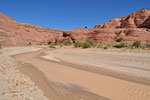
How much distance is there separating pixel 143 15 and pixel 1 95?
5970cm

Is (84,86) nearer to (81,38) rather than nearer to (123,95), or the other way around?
(123,95)

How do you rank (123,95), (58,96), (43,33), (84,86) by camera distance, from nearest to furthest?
(58,96) → (123,95) → (84,86) → (43,33)

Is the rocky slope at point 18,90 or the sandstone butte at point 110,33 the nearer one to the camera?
the rocky slope at point 18,90

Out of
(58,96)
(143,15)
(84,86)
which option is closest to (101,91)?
(84,86)

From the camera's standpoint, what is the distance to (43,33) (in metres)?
72.9

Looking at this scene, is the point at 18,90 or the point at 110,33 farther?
the point at 110,33

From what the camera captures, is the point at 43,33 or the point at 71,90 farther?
the point at 43,33

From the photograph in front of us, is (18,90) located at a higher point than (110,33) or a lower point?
lower

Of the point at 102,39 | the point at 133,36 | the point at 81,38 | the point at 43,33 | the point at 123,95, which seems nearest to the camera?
the point at 123,95

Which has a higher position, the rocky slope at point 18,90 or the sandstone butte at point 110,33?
the sandstone butte at point 110,33

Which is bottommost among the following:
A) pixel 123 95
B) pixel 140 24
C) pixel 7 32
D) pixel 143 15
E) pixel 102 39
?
pixel 123 95

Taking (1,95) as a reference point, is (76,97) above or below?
below

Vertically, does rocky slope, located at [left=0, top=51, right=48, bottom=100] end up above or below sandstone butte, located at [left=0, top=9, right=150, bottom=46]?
below

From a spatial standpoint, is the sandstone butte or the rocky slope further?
the sandstone butte
